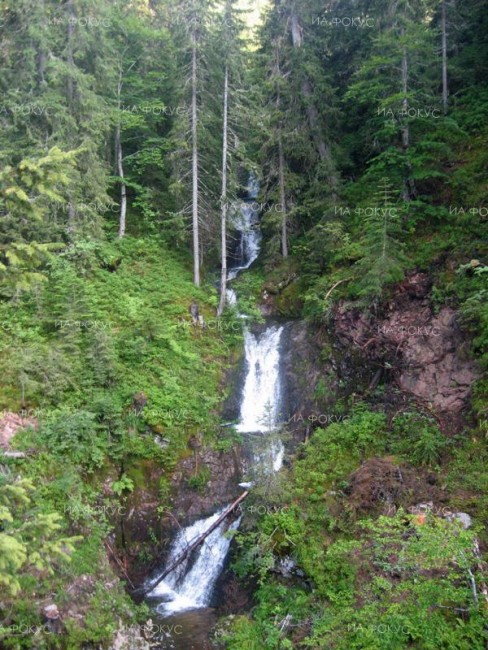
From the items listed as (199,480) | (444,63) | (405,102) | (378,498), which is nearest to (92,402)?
(199,480)

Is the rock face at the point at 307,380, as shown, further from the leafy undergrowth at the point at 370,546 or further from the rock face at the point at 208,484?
the rock face at the point at 208,484

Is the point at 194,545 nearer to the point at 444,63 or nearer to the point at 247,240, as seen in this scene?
the point at 247,240

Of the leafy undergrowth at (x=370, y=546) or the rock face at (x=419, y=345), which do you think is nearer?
the leafy undergrowth at (x=370, y=546)

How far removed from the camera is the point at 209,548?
11.5 metres

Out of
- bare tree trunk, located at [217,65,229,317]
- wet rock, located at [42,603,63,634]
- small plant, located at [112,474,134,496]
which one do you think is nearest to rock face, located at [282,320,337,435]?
bare tree trunk, located at [217,65,229,317]

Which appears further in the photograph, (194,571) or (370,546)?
(194,571)

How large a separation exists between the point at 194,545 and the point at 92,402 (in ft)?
15.0

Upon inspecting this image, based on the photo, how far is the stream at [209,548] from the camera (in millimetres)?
9742

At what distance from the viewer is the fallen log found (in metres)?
11.1

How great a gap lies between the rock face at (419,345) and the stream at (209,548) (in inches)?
123

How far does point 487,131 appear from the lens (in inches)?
645

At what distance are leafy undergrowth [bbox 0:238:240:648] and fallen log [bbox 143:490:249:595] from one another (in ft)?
4.30

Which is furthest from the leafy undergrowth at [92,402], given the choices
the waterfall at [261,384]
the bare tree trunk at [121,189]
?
the bare tree trunk at [121,189]

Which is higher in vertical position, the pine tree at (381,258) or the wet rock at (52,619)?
the pine tree at (381,258)
